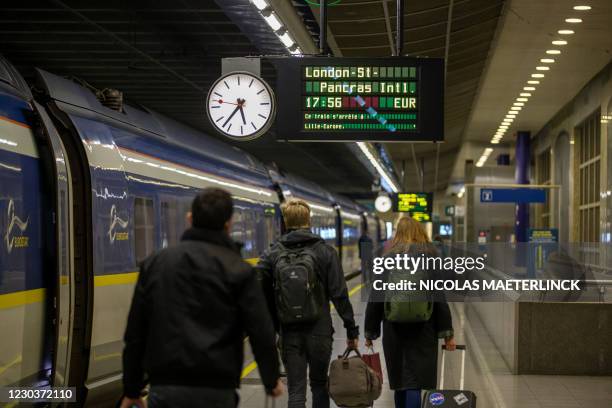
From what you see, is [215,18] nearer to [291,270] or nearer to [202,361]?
[291,270]

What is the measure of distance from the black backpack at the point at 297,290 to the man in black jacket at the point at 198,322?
2.06m

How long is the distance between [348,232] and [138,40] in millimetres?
22003

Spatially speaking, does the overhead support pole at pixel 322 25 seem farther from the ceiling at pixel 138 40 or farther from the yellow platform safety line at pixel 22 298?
the yellow platform safety line at pixel 22 298

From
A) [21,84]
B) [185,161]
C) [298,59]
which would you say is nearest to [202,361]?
[21,84]

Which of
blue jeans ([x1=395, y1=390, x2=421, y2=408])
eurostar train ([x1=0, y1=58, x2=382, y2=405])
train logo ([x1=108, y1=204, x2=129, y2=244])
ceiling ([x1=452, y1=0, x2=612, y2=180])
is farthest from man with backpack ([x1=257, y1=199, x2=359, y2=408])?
ceiling ([x1=452, y1=0, x2=612, y2=180])

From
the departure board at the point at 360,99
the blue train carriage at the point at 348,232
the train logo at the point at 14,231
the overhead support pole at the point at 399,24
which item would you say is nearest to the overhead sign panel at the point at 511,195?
the blue train carriage at the point at 348,232

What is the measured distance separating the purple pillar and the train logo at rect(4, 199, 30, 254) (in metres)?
23.3

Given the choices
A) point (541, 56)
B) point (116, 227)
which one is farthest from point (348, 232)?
point (116, 227)

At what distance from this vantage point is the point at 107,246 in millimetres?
8172

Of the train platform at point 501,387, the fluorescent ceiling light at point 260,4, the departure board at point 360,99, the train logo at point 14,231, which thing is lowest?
the train platform at point 501,387

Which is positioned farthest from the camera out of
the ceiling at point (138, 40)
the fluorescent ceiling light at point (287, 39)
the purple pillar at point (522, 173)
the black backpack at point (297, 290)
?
the purple pillar at point (522, 173)

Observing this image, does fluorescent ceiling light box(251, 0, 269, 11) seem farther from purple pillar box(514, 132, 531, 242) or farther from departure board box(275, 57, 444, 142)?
purple pillar box(514, 132, 531, 242)

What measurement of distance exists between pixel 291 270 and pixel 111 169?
2.79 meters

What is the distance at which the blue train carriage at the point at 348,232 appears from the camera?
3188 cm
